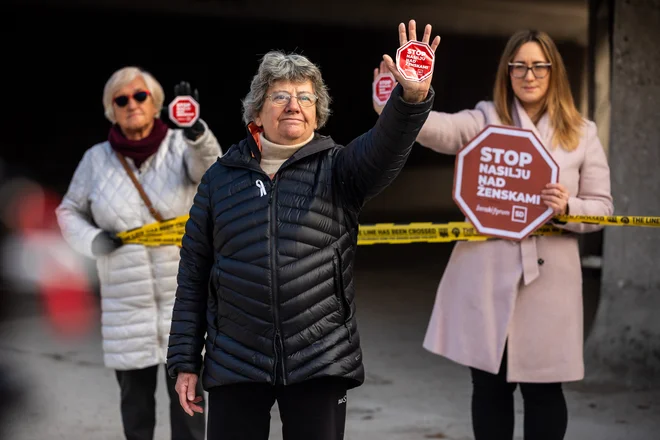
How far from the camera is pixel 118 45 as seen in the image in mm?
11523

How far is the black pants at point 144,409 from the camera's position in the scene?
14.4ft

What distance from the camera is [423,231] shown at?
15.7 feet

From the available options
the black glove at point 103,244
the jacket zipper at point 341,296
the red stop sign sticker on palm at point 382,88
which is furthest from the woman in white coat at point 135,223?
the jacket zipper at point 341,296

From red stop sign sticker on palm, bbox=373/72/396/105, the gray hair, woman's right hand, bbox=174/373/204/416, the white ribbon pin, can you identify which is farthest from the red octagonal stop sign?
woman's right hand, bbox=174/373/204/416

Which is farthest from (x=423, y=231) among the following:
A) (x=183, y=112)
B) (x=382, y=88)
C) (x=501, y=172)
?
(x=183, y=112)

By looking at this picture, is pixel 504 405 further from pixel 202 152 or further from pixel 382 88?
pixel 202 152

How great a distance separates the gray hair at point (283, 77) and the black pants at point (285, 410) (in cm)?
83

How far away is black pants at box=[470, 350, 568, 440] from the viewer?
13.3ft

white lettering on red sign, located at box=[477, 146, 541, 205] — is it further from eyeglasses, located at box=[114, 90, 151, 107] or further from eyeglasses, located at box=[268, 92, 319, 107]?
eyeglasses, located at box=[114, 90, 151, 107]

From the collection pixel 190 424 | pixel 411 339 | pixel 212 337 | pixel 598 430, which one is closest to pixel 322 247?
pixel 212 337

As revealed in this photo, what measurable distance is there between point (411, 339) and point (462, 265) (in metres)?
3.47

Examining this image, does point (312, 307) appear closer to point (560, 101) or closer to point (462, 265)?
point (462, 265)

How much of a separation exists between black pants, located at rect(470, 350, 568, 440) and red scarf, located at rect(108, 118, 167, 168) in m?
1.73

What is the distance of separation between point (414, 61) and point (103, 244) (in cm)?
208
